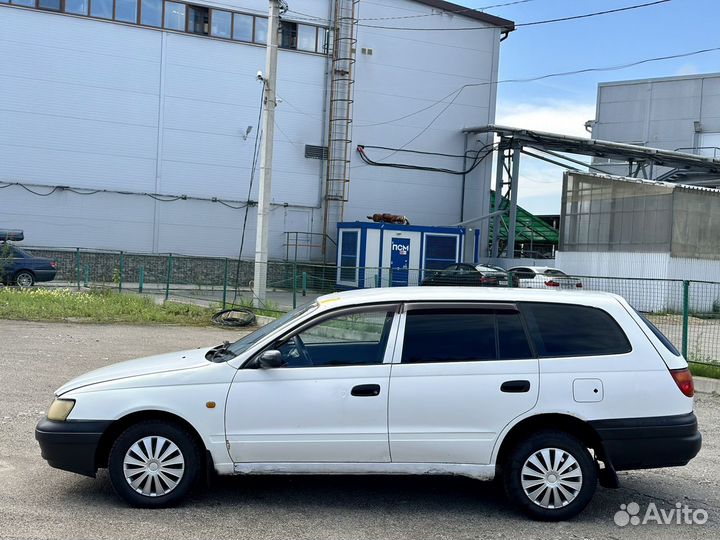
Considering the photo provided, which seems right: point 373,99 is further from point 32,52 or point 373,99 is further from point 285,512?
point 285,512

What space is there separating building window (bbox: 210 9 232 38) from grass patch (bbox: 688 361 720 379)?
28.0 meters

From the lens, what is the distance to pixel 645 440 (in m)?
5.43

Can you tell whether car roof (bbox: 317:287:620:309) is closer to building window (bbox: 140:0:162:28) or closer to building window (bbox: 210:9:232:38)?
building window (bbox: 140:0:162:28)

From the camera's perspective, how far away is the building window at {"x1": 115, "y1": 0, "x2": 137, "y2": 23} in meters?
32.5

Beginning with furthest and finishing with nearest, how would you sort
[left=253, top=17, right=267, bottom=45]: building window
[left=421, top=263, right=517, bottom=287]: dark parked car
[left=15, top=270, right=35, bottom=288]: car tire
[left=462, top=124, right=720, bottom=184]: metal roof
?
[left=462, top=124, right=720, bottom=184]: metal roof → [left=253, top=17, right=267, bottom=45]: building window → [left=15, top=270, right=35, bottom=288]: car tire → [left=421, top=263, right=517, bottom=287]: dark parked car

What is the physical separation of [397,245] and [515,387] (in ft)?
89.0

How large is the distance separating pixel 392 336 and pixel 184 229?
30000 mm

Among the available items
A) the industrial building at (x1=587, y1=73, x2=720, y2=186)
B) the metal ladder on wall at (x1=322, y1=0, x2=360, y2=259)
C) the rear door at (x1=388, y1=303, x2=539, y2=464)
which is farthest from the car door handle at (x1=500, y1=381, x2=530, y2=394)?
the industrial building at (x1=587, y1=73, x2=720, y2=186)

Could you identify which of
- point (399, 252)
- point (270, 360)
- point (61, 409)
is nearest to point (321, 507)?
point (270, 360)

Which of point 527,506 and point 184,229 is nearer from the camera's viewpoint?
point 527,506

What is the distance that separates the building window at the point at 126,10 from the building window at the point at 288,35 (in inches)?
262

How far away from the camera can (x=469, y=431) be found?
541 centimetres

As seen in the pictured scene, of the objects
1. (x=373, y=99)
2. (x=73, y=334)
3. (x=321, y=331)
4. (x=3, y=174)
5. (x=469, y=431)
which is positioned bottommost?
(x=73, y=334)

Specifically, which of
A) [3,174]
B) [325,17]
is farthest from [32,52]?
[325,17]
